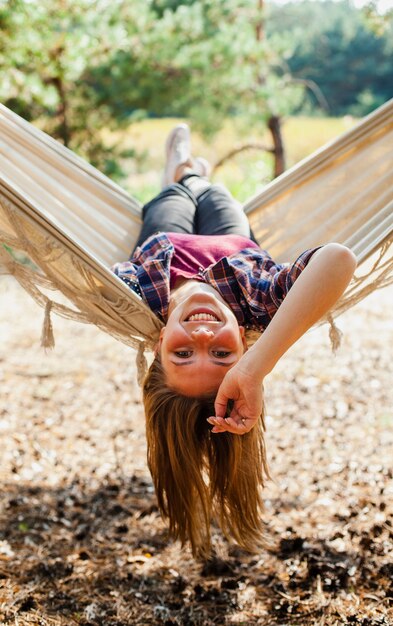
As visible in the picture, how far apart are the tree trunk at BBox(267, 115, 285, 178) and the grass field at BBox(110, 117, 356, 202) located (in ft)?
1.10

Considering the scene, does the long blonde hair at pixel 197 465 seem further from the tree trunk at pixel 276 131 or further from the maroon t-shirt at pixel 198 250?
the tree trunk at pixel 276 131

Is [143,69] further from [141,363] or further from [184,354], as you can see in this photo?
[184,354]

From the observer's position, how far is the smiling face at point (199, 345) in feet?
5.36

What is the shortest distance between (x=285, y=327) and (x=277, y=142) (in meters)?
5.58

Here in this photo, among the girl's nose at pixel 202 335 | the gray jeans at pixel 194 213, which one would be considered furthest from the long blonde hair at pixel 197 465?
the gray jeans at pixel 194 213

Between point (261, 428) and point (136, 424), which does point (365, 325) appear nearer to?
point (136, 424)

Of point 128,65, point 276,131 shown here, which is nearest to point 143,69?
point 128,65

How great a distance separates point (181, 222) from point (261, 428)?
2.54ft

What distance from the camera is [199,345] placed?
1636 mm

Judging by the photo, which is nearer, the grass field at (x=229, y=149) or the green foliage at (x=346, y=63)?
the grass field at (x=229, y=149)

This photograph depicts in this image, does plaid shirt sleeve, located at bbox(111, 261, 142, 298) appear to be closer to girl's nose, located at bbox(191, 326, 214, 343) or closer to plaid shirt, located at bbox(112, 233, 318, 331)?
plaid shirt, located at bbox(112, 233, 318, 331)

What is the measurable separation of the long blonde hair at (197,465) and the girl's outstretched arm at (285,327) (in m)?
0.22

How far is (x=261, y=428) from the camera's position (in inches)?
73.8

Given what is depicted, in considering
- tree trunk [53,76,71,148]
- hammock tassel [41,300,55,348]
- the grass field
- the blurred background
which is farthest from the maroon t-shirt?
tree trunk [53,76,71,148]
